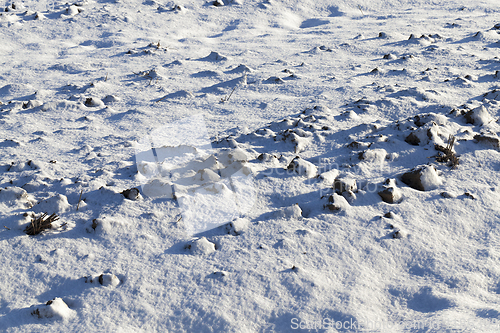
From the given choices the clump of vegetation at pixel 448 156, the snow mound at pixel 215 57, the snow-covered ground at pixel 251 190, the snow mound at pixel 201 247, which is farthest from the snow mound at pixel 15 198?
the snow mound at pixel 215 57

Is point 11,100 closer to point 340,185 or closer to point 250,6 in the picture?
point 340,185

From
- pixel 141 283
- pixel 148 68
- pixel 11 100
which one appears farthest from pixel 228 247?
pixel 148 68

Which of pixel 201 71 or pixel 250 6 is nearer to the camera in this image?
pixel 201 71

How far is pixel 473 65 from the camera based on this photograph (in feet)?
14.5

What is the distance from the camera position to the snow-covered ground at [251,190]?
5.81ft

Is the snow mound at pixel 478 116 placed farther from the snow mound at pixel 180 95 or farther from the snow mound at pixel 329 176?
the snow mound at pixel 180 95

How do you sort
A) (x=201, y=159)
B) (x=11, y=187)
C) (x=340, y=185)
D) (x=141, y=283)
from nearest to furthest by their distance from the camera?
(x=141, y=283)
(x=11, y=187)
(x=340, y=185)
(x=201, y=159)

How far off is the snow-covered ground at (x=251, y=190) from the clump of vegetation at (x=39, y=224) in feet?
0.07

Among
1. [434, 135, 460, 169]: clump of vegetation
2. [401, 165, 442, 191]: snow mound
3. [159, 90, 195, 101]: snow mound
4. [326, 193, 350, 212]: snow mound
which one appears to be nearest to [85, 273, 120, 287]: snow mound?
[326, 193, 350, 212]: snow mound

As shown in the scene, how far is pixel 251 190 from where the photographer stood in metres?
2.47

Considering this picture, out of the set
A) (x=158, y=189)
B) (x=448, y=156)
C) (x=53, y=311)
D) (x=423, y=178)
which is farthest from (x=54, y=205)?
(x=448, y=156)

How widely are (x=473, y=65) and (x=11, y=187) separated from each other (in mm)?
4512

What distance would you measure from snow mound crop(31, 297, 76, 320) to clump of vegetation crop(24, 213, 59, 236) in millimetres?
505

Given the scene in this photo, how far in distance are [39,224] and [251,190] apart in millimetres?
1161
